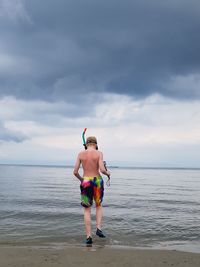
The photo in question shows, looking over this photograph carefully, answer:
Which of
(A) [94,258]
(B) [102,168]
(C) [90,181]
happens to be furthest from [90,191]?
(A) [94,258]

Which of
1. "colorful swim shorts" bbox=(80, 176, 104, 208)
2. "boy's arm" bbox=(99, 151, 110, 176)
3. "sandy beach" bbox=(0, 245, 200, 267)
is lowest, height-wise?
"sandy beach" bbox=(0, 245, 200, 267)

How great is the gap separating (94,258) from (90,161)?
105 inches

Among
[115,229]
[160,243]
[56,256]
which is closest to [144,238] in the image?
[160,243]

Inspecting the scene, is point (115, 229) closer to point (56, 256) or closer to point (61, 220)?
point (61, 220)

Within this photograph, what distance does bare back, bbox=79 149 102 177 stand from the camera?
788cm

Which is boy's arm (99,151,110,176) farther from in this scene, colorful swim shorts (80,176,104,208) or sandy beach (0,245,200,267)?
sandy beach (0,245,200,267)

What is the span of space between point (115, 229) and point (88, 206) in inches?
118

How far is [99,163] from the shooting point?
25.9ft

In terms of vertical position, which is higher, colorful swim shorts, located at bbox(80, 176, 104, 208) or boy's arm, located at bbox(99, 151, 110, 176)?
boy's arm, located at bbox(99, 151, 110, 176)

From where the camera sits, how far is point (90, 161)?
7.88 m

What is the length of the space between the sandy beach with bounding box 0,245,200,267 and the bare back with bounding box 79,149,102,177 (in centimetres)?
204

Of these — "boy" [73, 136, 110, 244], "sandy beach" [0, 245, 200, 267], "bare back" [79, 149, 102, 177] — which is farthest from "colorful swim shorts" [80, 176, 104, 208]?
"sandy beach" [0, 245, 200, 267]

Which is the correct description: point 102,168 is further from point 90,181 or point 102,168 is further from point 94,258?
point 94,258

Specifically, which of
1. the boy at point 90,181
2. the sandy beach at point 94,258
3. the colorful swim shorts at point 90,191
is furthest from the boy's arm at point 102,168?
the sandy beach at point 94,258
